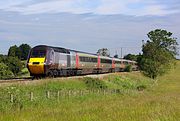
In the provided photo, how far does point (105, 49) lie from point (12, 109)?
16488cm

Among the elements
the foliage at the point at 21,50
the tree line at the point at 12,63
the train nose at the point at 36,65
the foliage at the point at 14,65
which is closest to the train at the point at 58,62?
the train nose at the point at 36,65

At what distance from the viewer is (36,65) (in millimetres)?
36031

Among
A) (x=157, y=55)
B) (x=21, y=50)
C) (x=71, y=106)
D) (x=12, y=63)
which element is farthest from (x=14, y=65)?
(x=71, y=106)

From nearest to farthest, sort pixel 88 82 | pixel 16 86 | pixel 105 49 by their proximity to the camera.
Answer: pixel 16 86
pixel 88 82
pixel 105 49

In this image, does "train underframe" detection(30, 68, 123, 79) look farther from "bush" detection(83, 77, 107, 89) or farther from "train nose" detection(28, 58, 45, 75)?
"bush" detection(83, 77, 107, 89)

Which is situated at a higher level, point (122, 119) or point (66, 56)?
point (66, 56)

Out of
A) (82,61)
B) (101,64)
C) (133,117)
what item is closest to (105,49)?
(101,64)

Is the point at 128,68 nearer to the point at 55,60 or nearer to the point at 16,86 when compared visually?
the point at 55,60

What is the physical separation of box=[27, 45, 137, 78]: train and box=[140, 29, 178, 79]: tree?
1179 inches

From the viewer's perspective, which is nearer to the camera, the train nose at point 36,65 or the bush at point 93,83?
the train nose at point 36,65

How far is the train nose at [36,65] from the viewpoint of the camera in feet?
118

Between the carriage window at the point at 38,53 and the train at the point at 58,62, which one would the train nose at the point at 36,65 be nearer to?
the train at the point at 58,62

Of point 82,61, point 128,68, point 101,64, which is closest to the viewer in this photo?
point 82,61

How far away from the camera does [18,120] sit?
14312 mm
